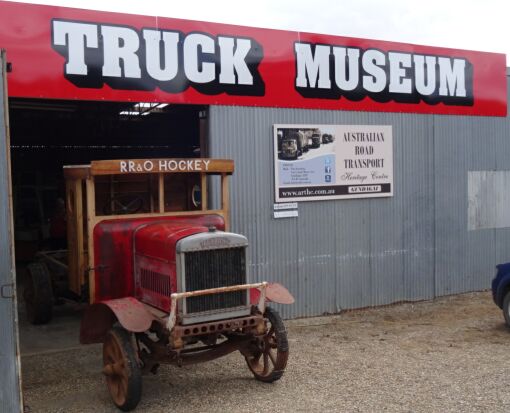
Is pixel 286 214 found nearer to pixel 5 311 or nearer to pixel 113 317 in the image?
pixel 113 317

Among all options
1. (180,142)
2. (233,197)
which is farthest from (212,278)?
(180,142)

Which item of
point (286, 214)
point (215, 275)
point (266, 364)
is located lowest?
point (266, 364)

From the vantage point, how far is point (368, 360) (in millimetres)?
7484

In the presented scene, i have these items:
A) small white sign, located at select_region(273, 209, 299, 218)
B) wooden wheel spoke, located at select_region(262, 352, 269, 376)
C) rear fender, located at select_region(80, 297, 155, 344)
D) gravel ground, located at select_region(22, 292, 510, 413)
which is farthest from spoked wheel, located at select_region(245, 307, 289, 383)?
small white sign, located at select_region(273, 209, 299, 218)

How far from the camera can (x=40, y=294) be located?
9.49 m

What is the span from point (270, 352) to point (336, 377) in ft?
2.69

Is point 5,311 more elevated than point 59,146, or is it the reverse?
point 59,146

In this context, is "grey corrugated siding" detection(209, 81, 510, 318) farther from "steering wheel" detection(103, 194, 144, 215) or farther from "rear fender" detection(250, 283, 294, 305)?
"rear fender" detection(250, 283, 294, 305)

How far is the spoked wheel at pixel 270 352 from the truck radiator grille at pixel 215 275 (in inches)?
23.1

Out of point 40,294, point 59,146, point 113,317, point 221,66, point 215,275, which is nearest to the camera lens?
point 215,275

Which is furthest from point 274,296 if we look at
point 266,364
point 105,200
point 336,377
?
point 105,200

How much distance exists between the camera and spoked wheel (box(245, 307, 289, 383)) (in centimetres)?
642

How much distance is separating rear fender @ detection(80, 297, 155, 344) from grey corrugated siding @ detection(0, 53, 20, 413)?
3.61 ft

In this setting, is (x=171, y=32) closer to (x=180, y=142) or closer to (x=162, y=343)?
(x=162, y=343)
